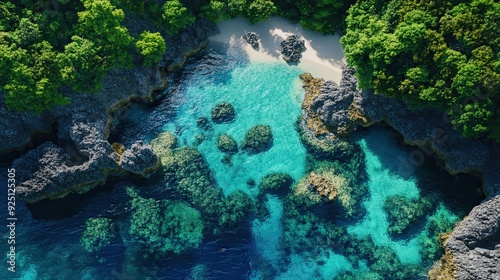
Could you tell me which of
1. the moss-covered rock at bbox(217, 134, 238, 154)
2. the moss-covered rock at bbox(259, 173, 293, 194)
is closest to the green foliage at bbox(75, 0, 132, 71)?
the moss-covered rock at bbox(217, 134, 238, 154)

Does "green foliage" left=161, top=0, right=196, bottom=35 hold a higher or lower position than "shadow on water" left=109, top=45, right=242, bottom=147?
higher

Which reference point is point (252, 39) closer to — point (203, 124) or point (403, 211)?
point (203, 124)

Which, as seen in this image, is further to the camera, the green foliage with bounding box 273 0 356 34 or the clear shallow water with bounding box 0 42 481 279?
the green foliage with bounding box 273 0 356 34

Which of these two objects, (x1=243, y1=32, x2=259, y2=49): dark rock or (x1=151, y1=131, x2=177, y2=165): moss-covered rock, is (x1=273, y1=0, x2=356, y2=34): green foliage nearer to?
(x1=243, y1=32, x2=259, y2=49): dark rock

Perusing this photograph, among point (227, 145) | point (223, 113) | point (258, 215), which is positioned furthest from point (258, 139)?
point (258, 215)

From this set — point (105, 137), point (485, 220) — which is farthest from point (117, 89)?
point (485, 220)

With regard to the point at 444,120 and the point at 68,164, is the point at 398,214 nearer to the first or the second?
the point at 444,120

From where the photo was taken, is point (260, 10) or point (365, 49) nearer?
point (365, 49)
